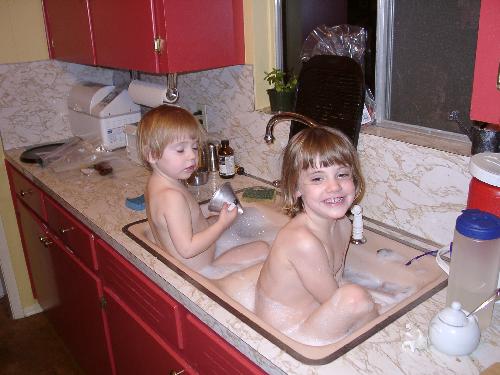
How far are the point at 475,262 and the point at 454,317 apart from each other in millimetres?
143

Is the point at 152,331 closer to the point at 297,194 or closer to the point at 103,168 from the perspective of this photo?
the point at 297,194

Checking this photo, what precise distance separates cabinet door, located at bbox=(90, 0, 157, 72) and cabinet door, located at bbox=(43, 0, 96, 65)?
64mm

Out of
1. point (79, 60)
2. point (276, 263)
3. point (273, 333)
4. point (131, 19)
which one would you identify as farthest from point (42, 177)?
point (273, 333)

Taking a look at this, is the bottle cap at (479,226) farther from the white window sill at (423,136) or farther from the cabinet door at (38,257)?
the cabinet door at (38,257)

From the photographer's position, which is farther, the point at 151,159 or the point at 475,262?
the point at 151,159

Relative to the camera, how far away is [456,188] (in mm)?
1359

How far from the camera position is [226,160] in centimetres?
203

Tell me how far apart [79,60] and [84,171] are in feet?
1.63

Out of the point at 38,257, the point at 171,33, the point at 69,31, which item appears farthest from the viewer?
the point at 38,257

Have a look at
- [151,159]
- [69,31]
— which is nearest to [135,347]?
[151,159]

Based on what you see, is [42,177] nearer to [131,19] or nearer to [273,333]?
[131,19]

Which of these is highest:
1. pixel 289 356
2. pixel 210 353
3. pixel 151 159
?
pixel 151 159

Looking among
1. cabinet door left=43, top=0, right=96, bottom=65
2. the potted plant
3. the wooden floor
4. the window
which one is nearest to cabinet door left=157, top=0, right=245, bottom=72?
the potted plant

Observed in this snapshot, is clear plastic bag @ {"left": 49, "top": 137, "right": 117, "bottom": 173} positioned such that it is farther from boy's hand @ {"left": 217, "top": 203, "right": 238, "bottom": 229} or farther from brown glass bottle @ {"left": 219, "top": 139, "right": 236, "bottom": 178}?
boy's hand @ {"left": 217, "top": 203, "right": 238, "bottom": 229}
